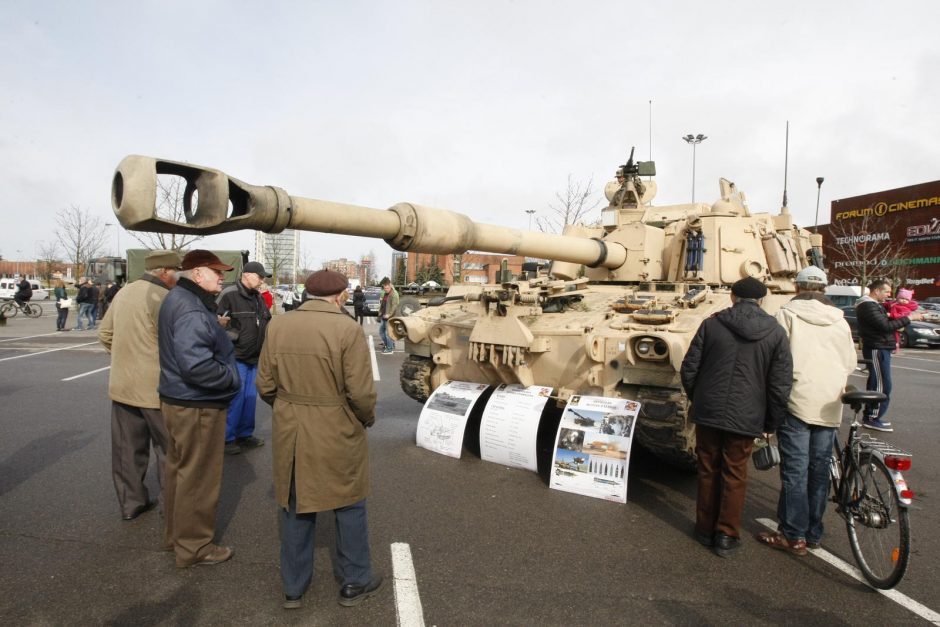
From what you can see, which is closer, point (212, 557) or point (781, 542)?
point (212, 557)

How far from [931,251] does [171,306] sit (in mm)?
33648

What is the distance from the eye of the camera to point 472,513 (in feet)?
14.4

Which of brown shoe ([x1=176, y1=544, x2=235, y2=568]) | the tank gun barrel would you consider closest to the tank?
the tank gun barrel

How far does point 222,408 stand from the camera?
362cm

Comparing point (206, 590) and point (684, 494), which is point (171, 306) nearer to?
point (206, 590)

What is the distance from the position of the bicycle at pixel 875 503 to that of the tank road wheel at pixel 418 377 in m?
3.88

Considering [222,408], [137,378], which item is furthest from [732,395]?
[137,378]

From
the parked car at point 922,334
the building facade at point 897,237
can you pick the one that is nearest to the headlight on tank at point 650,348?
the parked car at point 922,334

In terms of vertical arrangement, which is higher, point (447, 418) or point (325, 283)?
point (325, 283)

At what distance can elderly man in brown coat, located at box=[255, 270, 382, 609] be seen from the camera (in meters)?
3.01

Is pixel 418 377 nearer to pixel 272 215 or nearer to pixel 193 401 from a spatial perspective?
pixel 193 401

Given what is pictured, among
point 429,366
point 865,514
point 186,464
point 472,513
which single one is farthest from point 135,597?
point 865,514

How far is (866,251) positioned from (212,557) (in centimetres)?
3351

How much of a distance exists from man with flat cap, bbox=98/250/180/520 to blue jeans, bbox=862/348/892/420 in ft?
24.7
